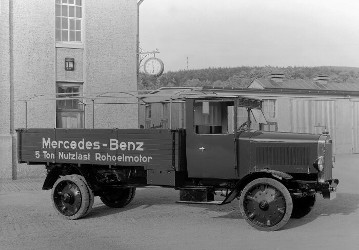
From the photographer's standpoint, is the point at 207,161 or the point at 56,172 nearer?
the point at 207,161

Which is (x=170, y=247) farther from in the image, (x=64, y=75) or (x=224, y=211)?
(x=64, y=75)

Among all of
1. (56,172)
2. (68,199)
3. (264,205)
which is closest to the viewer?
(264,205)

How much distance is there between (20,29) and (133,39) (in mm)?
3705

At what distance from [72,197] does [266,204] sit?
12.2ft

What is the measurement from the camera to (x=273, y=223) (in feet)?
28.4

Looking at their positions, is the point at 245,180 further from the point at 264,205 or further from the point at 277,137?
the point at 277,137

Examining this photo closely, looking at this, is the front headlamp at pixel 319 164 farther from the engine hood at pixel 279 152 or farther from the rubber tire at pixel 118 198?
the rubber tire at pixel 118 198

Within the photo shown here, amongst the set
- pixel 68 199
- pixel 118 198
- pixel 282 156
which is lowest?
pixel 118 198

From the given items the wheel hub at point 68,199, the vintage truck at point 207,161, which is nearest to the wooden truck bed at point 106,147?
the vintage truck at point 207,161

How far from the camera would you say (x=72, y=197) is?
9992 millimetres

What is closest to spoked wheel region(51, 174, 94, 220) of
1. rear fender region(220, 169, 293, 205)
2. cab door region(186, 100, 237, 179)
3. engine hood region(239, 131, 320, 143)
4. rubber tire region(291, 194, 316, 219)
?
cab door region(186, 100, 237, 179)

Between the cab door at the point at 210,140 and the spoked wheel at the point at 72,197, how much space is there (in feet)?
6.72

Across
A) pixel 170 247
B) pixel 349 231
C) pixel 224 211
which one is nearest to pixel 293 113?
pixel 224 211

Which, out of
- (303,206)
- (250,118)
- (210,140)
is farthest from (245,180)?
(303,206)
